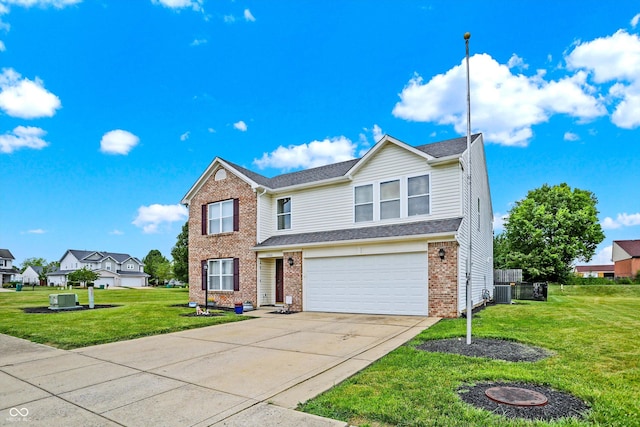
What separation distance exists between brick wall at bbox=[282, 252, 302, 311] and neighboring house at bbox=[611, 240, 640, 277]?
46.2 meters

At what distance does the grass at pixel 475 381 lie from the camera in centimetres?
383

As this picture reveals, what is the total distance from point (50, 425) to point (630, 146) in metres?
31.0

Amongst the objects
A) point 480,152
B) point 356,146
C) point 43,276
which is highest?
point 356,146

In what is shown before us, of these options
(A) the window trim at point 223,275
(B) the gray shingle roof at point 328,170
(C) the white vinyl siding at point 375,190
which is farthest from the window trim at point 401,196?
(A) the window trim at point 223,275

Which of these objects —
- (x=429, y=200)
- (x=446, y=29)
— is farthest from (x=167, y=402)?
(x=446, y=29)

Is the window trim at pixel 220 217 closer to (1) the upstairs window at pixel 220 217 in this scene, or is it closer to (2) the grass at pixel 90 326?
(1) the upstairs window at pixel 220 217

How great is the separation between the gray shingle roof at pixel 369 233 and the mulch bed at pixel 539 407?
25.1ft

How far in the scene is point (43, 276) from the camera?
68812 millimetres

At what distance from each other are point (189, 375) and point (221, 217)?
13.4 meters

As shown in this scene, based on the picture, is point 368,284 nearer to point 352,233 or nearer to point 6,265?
point 352,233

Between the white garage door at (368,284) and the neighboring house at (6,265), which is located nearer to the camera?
the white garage door at (368,284)

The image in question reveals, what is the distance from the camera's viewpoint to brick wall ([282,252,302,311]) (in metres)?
15.5

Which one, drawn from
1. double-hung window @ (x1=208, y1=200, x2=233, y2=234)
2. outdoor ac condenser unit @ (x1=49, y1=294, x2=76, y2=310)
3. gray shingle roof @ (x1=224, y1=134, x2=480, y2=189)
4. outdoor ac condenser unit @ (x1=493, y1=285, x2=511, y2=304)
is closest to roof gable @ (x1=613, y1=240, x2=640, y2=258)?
outdoor ac condenser unit @ (x1=493, y1=285, x2=511, y2=304)

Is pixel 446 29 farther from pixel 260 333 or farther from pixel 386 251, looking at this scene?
pixel 260 333
